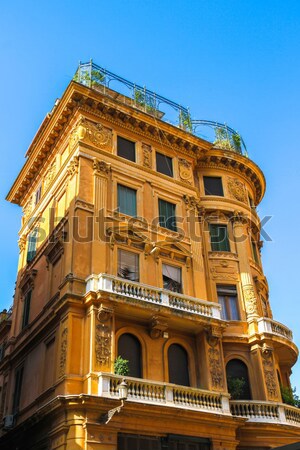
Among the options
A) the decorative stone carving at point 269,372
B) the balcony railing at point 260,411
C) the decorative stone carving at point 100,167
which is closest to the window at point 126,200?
the decorative stone carving at point 100,167

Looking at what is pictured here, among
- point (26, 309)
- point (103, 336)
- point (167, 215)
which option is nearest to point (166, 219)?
point (167, 215)

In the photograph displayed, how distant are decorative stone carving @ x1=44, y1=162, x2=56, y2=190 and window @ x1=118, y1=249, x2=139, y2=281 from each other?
7.61 m

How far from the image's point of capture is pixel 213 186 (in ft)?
104

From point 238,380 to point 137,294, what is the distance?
675 cm

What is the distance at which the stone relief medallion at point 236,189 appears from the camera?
31.5 meters

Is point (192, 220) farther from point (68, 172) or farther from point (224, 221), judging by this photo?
point (68, 172)

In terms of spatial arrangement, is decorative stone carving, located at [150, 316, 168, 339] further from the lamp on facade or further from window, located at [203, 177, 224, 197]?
window, located at [203, 177, 224, 197]

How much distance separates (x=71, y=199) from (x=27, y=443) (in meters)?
11.2

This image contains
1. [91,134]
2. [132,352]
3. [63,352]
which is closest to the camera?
[63,352]

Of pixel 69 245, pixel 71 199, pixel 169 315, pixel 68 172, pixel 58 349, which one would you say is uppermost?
pixel 68 172

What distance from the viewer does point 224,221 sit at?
30234 mm

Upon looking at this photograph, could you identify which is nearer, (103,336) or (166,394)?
(166,394)

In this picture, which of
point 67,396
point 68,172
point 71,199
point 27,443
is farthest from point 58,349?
point 68,172

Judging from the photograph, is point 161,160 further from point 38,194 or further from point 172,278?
point 38,194
